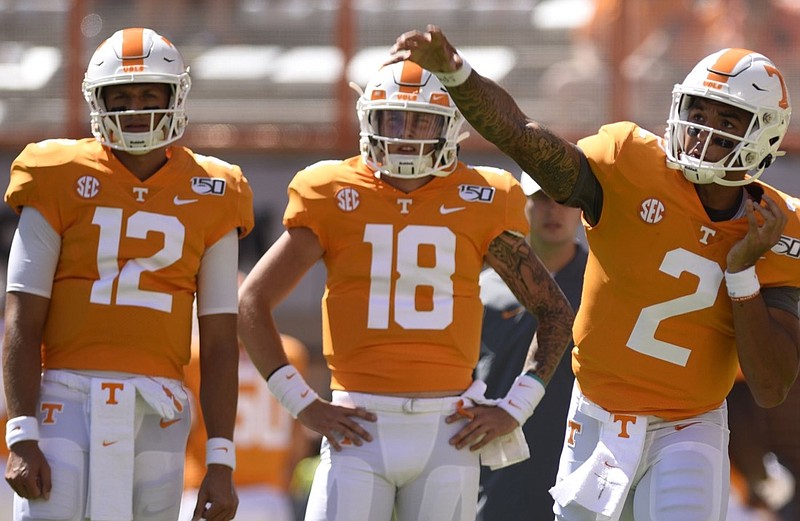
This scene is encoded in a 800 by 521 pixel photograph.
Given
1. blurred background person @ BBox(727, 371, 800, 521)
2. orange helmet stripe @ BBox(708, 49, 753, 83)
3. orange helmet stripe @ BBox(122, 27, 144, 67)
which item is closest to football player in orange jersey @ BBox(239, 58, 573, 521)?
orange helmet stripe @ BBox(122, 27, 144, 67)

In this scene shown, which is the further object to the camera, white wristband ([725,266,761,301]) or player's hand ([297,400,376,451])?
player's hand ([297,400,376,451])

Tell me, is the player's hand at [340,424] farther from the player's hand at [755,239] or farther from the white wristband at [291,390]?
the player's hand at [755,239]

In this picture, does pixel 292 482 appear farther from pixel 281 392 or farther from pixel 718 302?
pixel 718 302

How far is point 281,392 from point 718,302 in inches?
50.7

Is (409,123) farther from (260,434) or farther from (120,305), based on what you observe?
(260,434)

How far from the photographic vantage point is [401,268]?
4.05m

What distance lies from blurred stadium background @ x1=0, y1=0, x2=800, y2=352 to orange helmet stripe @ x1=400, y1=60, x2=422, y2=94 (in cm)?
369

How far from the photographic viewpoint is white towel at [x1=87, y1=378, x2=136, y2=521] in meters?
3.66

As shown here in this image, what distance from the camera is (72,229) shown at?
3.81 meters

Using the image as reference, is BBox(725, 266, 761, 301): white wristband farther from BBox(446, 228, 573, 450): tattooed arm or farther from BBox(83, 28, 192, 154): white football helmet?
BBox(83, 28, 192, 154): white football helmet

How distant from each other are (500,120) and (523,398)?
3.20 feet

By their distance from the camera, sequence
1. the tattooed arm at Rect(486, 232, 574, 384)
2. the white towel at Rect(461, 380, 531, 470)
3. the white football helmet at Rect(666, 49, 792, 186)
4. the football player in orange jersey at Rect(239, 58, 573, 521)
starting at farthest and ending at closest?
the tattooed arm at Rect(486, 232, 574, 384), the white towel at Rect(461, 380, 531, 470), the football player in orange jersey at Rect(239, 58, 573, 521), the white football helmet at Rect(666, 49, 792, 186)

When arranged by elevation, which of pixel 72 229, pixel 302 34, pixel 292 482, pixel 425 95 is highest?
pixel 425 95

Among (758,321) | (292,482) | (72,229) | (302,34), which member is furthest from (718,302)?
(302,34)
